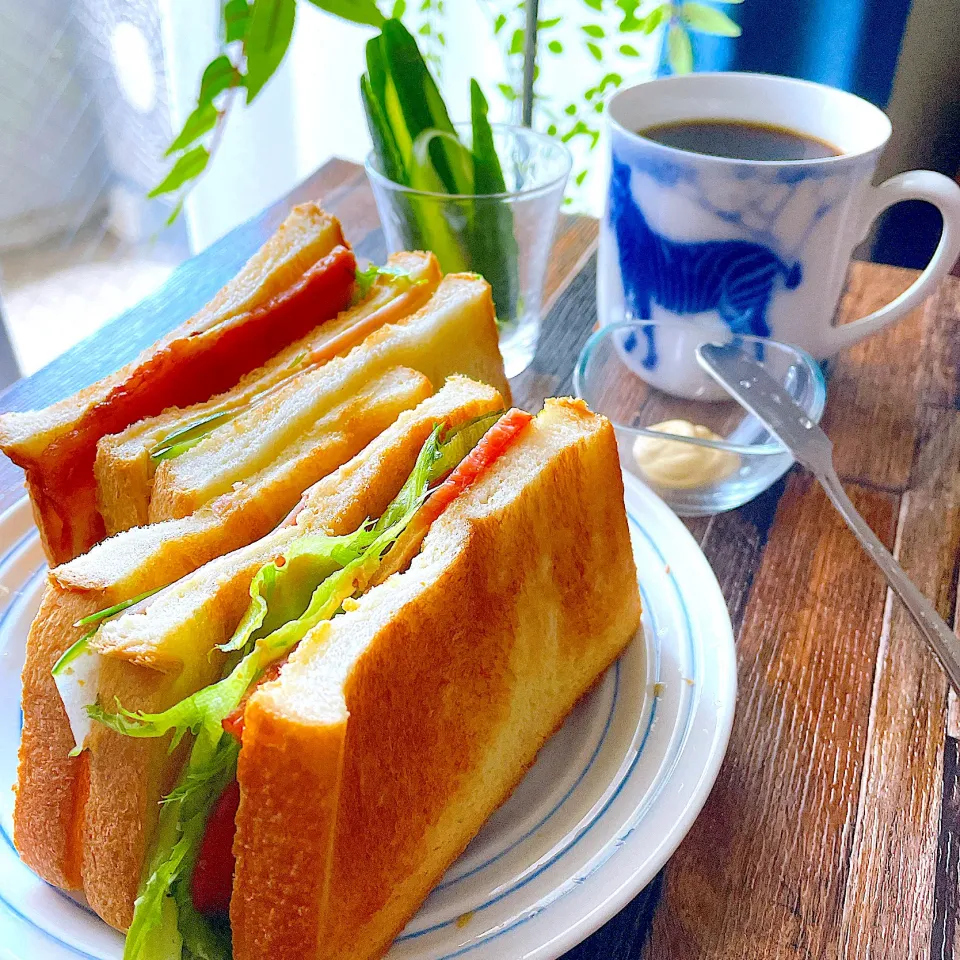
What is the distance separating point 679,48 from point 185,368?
2.07m

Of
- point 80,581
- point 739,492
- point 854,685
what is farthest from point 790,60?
point 80,581

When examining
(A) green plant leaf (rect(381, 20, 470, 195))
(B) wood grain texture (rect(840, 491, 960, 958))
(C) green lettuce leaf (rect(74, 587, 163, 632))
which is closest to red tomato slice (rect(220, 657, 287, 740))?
(C) green lettuce leaf (rect(74, 587, 163, 632))

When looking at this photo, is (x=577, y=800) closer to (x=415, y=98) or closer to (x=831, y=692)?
(x=831, y=692)

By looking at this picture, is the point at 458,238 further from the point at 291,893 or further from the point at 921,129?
the point at 921,129

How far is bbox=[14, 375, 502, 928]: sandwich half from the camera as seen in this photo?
785mm

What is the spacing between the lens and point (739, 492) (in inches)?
53.5

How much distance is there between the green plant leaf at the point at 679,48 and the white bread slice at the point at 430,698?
6.41ft

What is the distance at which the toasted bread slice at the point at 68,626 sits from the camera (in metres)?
0.83

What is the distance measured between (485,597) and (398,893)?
0.29 metres

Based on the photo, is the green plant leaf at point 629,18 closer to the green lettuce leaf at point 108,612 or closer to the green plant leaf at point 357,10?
the green plant leaf at point 357,10

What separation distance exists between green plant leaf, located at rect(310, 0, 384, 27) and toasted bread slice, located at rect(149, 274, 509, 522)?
1.76ft

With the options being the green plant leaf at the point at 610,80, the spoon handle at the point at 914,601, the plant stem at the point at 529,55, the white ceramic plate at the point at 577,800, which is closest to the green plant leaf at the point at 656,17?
the green plant leaf at the point at 610,80

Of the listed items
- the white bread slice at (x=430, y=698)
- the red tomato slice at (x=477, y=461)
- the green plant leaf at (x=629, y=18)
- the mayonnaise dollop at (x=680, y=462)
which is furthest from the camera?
the green plant leaf at (x=629, y=18)

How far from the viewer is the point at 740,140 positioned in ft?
5.12
